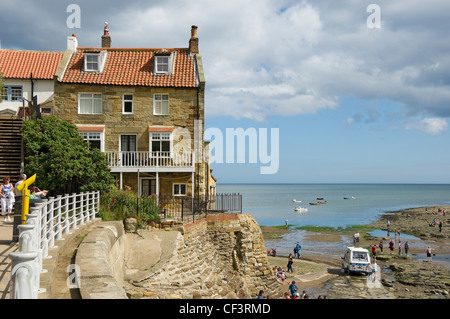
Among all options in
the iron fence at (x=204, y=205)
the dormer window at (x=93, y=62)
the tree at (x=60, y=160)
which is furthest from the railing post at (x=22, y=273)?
the dormer window at (x=93, y=62)

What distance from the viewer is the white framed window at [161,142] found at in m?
27.3

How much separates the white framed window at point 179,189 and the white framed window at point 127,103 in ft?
19.2

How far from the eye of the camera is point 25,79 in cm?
3419

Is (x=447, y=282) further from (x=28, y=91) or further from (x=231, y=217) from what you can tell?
(x=28, y=91)

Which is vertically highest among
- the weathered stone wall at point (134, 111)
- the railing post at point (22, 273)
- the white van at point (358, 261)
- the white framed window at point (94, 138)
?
the weathered stone wall at point (134, 111)

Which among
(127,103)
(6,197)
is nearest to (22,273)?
(6,197)

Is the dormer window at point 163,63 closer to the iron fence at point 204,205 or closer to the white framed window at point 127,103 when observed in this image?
the white framed window at point 127,103

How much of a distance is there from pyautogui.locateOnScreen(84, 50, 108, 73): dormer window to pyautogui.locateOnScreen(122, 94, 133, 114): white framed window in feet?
8.96

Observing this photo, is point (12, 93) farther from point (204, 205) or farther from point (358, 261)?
point (358, 261)

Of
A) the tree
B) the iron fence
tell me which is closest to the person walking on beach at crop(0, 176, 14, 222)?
the tree

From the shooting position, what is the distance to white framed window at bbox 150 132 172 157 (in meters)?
27.3

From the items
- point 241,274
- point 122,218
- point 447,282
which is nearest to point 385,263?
point 447,282
